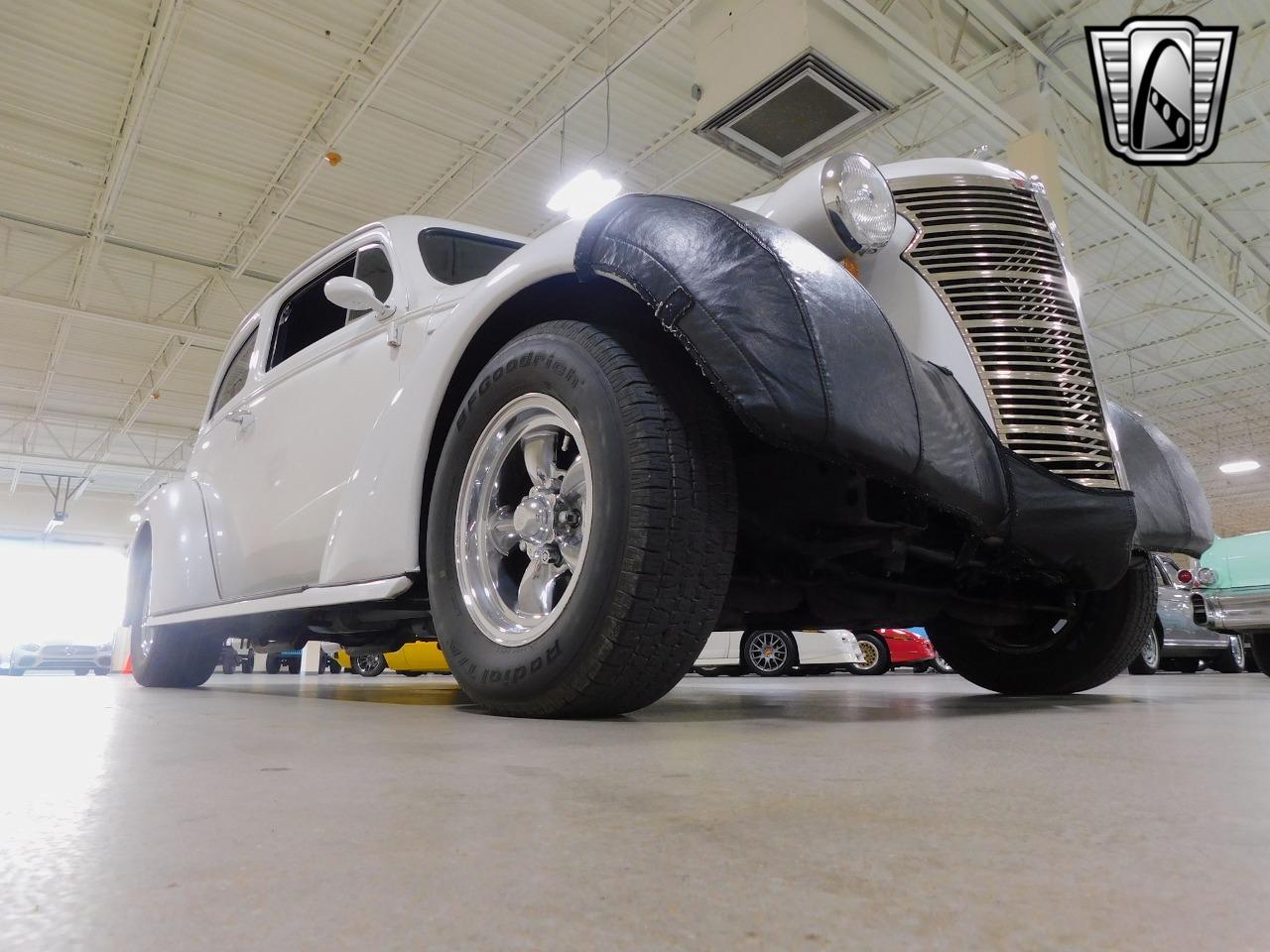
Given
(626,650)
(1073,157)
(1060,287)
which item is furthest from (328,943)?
(1073,157)

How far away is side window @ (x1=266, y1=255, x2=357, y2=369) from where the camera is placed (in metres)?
3.62

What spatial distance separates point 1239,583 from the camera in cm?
625

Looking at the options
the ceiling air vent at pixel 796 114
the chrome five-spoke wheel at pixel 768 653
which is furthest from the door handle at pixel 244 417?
the chrome five-spoke wheel at pixel 768 653

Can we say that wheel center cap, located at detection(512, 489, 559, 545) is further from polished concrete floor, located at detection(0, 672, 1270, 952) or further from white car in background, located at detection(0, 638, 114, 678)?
white car in background, located at detection(0, 638, 114, 678)

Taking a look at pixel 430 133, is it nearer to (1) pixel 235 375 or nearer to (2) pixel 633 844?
(1) pixel 235 375

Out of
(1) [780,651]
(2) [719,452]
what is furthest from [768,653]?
(2) [719,452]

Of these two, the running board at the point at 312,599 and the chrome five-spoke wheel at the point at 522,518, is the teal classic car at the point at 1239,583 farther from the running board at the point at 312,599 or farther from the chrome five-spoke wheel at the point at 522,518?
the running board at the point at 312,599

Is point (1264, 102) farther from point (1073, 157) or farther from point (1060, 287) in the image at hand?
point (1060, 287)

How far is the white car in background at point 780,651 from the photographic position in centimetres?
931

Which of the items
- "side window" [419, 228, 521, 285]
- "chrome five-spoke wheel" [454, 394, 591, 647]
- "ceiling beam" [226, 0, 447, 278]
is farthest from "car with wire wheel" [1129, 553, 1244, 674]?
"ceiling beam" [226, 0, 447, 278]

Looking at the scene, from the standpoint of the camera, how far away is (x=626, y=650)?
174 cm

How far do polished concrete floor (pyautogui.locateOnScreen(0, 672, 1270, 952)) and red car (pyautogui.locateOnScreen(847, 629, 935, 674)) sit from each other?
888 centimetres

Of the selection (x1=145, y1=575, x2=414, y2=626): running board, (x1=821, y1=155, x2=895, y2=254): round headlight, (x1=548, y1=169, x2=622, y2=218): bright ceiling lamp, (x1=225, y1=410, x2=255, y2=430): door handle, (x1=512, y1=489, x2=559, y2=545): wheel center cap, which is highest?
(x1=548, y1=169, x2=622, y2=218): bright ceiling lamp

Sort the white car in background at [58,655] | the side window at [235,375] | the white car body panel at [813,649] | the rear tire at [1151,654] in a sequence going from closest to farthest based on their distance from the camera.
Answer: the side window at [235,375] → the rear tire at [1151,654] → the white car body panel at [813,649] → the white car in background at [58,655]
